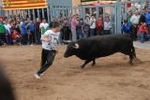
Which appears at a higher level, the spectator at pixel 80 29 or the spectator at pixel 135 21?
the spectator at pixel 135 21

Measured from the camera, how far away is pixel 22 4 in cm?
2166

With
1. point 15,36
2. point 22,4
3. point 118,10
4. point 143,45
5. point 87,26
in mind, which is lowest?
point 15,36

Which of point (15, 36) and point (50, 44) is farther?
point (15, 36)

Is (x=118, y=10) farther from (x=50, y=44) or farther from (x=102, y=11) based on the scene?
(x=50, y=44)

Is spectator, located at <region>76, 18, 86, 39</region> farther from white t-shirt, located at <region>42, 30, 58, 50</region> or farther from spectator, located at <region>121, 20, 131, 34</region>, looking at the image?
white t-shirt, located at <region>42, 30, 58, 50</region>

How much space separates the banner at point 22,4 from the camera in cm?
2073

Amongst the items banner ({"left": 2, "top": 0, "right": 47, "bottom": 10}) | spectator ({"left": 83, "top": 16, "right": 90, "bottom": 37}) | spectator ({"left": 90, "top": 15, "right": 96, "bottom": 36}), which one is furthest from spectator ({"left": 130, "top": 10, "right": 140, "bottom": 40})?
banner ({"left": 2, "top": 0, "right": 47, "bottom": 10})

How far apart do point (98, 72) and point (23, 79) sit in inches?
77.8

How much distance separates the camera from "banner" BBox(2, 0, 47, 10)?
2073 cm

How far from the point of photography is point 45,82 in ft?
29.6

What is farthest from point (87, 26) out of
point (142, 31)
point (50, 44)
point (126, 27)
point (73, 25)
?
point (50, 44)

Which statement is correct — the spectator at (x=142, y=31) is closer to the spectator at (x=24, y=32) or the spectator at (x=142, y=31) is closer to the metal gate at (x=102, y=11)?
the metal gate at (x=102, y=11)

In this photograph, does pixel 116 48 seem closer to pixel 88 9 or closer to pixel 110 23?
pixel 110 23

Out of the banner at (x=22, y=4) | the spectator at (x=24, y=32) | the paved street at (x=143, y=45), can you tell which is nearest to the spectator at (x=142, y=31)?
the paved street at (x=143, y=45)
